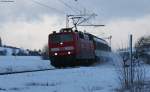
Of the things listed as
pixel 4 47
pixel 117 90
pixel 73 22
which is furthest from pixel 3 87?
pixel 4 47

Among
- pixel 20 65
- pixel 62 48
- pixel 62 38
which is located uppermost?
pixel 62 38

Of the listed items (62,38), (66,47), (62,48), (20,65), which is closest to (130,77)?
(62,48)

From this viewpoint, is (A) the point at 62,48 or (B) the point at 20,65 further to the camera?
(B) the point at 20,65

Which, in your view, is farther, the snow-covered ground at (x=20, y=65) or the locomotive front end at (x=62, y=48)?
the snow-covered ground at (x=20, y=65)

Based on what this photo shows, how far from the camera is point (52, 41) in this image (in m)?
43.1

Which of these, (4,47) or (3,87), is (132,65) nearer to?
(3,87)

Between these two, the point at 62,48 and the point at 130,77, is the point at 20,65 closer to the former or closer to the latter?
the point at 62,48

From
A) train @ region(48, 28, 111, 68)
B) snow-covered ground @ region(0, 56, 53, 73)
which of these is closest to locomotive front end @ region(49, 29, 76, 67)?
train @ region(48, 28, 111, 68)

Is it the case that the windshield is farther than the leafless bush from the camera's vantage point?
Yes

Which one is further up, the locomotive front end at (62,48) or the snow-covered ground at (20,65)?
the locomotive front end at (62,48)

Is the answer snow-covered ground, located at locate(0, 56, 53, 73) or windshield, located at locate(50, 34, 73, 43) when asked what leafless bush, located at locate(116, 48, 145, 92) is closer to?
snow-covered ground, located at locate(0, 56, 53, 73)

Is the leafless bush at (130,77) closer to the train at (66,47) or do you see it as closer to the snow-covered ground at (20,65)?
the snow-covered ground at (20,65)

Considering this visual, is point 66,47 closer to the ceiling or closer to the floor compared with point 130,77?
closer to the ceiling

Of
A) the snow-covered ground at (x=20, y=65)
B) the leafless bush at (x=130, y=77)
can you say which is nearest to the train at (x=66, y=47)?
the snow-covered ground at (x=20, y=65)
